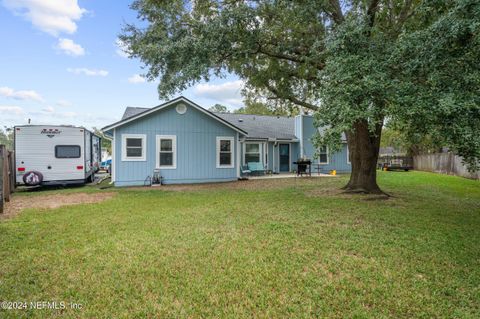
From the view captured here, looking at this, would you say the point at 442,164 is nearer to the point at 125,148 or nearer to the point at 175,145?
the point at 175,145

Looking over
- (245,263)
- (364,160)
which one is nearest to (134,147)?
(364,160)

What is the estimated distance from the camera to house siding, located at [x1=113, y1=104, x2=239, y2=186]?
41.6 feet

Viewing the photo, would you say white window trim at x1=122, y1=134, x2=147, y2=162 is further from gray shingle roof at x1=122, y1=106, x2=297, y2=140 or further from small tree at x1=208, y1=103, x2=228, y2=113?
small tree at x1=208, y1=103, x2=228, y2=113

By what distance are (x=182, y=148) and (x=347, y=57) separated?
945cm

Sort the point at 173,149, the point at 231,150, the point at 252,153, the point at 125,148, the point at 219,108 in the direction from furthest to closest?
the point at 219,108 → the point at 252,153 → the point at 231,150 → the point at 173,149 → the point at 125,148

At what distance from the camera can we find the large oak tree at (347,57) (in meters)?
4.72

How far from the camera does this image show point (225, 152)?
14367mm

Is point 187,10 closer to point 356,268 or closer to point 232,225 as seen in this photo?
point 232,225

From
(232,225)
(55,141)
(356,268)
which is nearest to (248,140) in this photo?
(55,141)

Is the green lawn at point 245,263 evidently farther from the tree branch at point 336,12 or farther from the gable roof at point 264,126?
the gable roof at point 264,126

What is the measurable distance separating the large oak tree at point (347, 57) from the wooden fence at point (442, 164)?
1137 cm

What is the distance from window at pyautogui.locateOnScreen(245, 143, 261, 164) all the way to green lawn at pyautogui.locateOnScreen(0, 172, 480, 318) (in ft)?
33.2

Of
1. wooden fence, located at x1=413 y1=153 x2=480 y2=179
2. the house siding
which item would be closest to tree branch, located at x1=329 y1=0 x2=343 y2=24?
the house siding

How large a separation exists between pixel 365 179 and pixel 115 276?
8.90 m
